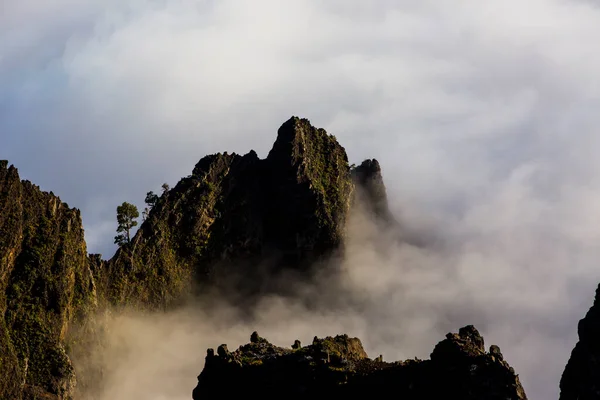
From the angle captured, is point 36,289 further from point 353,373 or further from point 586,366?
point 586,366

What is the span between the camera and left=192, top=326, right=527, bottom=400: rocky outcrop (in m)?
128

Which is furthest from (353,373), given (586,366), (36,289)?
(36,289)

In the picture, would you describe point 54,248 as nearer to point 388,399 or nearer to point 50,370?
point 50,370


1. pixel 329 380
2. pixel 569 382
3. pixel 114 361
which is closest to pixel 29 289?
pixel 114 361

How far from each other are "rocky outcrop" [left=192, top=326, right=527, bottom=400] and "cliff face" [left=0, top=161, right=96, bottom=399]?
98.4 feet

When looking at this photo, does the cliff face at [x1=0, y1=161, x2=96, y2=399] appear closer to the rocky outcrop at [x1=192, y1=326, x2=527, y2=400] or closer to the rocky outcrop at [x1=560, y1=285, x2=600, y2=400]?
the rocky outcrop at [x1=192, y1=326, x2=527, y2=400]

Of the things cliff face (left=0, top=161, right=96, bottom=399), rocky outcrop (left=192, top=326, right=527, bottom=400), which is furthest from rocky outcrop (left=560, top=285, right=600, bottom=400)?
cliff face (left=0, top=161, right=96, bottom=399)

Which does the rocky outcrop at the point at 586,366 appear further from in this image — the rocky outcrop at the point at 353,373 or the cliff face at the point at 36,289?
the cliff face at the point at 36,289

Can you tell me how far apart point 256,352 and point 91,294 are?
4573 centimetres

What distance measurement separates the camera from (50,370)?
17038 cm

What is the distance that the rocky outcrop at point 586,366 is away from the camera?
384 ft

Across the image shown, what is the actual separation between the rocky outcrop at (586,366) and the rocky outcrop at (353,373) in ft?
23.3

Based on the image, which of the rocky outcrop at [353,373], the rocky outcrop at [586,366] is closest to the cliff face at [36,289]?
the rocky outcrop at [353,373]

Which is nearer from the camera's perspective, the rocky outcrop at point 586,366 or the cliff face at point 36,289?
the rocky outcrop at point 586,366
